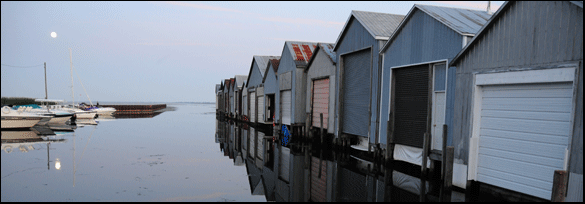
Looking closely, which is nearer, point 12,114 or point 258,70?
point 12,114

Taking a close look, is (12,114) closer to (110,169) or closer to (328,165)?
(110,169)

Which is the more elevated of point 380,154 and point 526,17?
point 526,17

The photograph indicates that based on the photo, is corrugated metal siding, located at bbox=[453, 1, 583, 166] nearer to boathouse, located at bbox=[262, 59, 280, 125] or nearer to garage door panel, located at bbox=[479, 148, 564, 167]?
garage door panel, located at bbox=[479, 148, 564, 167]

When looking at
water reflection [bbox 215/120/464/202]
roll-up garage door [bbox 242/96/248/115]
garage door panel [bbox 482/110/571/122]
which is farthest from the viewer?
roll-up garage door [bbox 242/96/248/115]

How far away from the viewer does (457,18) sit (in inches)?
527

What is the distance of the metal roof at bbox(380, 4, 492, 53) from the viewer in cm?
1213

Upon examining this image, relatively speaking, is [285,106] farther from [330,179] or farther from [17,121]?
[17,121]

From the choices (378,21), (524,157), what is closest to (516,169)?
(524,157)

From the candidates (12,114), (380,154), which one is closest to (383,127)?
(380,154)

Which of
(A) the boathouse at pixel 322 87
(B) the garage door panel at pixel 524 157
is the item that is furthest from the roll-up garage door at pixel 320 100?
(B) the garage door panel at pixel 524 157

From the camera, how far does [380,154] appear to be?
1576cm

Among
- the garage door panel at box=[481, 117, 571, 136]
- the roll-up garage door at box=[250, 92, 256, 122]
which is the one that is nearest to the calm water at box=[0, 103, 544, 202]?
the garage door panel at box=[481, 117, 571, 136]

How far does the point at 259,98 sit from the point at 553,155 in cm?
3101

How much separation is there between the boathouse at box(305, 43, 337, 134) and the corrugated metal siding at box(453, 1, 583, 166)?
33.4 feet
